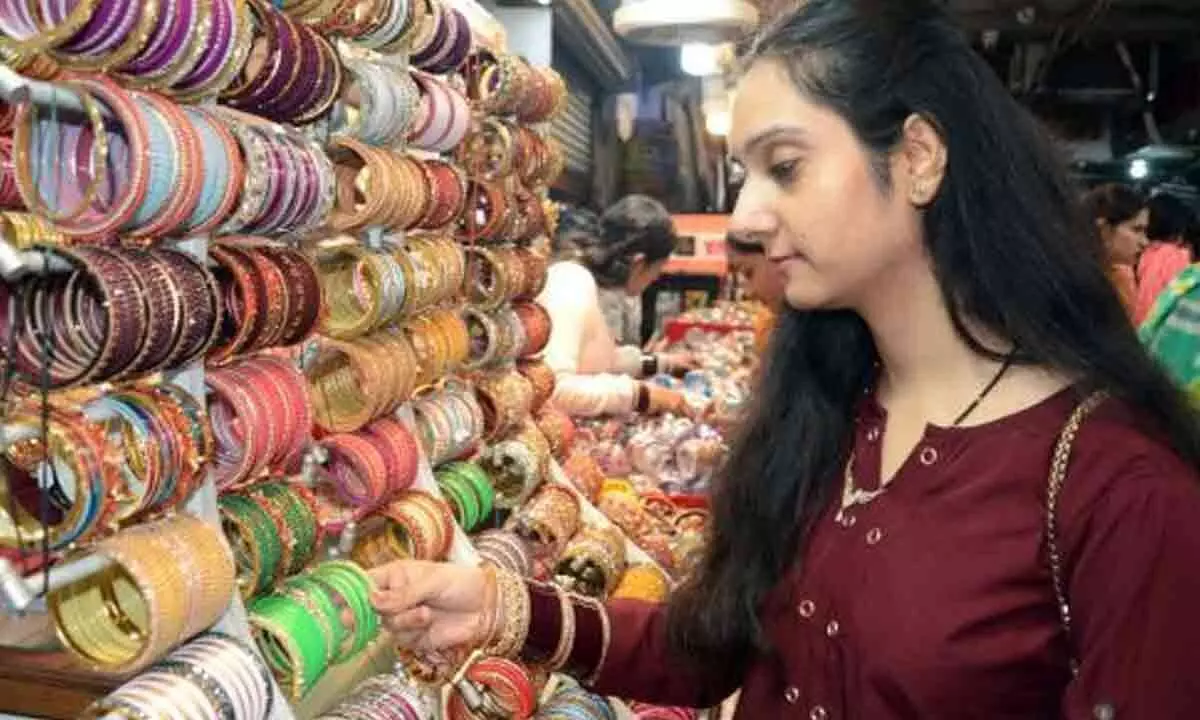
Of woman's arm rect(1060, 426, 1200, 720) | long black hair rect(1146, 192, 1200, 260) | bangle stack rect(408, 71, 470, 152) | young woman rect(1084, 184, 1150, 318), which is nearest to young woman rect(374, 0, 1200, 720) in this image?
woman's arm rect(1060, 426, 1200, 720)

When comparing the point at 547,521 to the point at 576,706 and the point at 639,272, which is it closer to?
the point at 576,706

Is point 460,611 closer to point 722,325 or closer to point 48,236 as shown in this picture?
point 48,236

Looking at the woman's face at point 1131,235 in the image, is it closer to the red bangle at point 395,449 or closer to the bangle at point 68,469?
the red bangle at point 395,449

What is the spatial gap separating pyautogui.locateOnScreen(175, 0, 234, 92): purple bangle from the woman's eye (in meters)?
0.49

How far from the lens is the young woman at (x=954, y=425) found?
1.00 meters

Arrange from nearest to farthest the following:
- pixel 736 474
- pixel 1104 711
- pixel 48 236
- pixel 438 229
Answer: pixel 1104 711 < pixel 48 236 < pixel 736 474 < pixel 438 229

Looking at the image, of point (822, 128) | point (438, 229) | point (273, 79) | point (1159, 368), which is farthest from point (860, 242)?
point (438, 229)

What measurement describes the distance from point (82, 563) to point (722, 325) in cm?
525

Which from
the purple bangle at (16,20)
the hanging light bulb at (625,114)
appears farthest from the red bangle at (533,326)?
the hanging light bulb at (625,114)

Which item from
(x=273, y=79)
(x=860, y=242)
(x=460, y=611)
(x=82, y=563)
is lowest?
(x=460, y=611)

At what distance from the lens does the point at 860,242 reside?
1124mm

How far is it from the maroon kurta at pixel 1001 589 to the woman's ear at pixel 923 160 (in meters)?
0.22

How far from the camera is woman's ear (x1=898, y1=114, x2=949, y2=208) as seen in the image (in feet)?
3.69

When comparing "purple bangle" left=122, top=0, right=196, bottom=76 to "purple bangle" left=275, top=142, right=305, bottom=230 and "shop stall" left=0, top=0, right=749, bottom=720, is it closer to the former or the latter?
"shop stall" left=0, top=0, right=749, bottom=720
